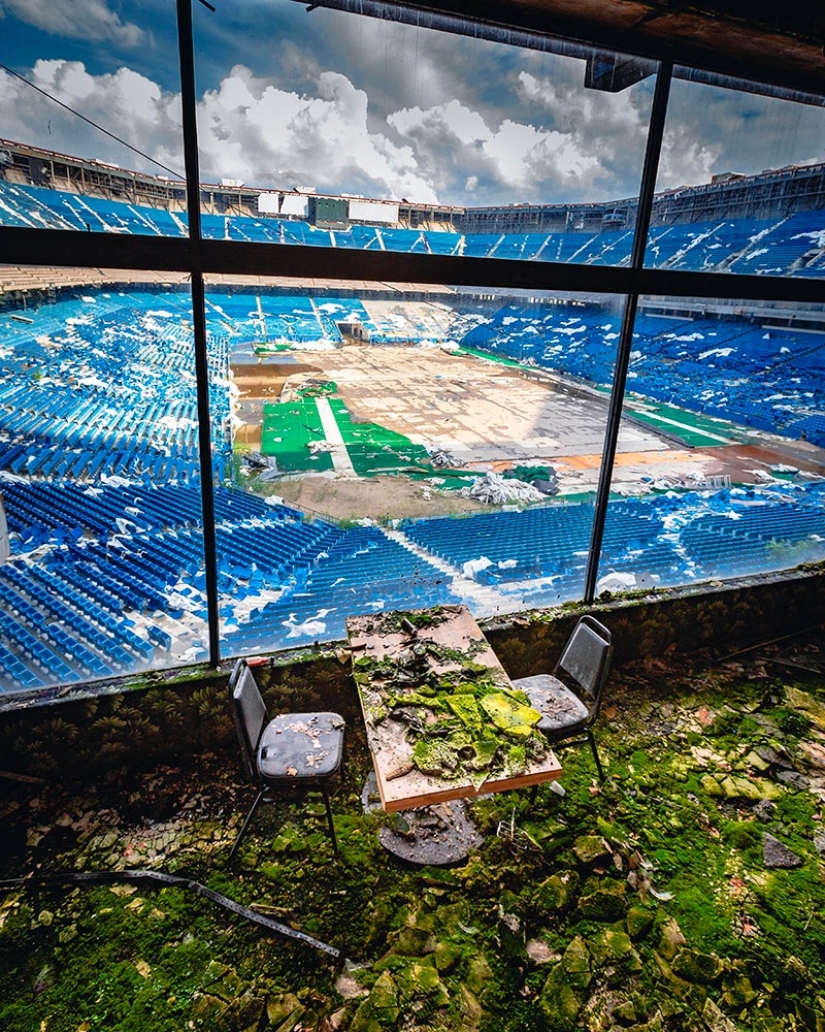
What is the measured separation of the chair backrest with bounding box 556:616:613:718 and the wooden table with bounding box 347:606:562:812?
493 millimetres

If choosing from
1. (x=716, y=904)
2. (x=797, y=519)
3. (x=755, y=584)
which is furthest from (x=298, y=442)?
(x=716, y=904)

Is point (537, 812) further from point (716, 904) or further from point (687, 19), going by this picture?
point (687, 19)

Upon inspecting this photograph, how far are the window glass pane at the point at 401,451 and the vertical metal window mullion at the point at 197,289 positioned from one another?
323 millimetres

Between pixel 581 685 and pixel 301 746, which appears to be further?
pixel 581 685

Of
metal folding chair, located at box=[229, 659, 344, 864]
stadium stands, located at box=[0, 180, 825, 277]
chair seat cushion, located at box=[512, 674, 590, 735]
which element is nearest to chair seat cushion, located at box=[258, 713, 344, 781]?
metal folding chair, located at box=[229, 659, 344, 864]

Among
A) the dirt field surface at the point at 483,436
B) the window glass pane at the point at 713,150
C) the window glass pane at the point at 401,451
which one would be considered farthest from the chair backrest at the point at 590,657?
the dirt field surface at the point at 483,436

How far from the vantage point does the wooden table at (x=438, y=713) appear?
6.11 ft


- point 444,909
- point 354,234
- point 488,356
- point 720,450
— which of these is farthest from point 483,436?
point 444,909

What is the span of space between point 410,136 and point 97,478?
9615 mm

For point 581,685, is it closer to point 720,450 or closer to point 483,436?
Answer: point 483,436

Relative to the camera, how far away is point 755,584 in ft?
12.8

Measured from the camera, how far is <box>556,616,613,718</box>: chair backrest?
256 cm

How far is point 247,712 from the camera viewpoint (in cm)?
221

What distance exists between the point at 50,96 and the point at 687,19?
8.71ft
